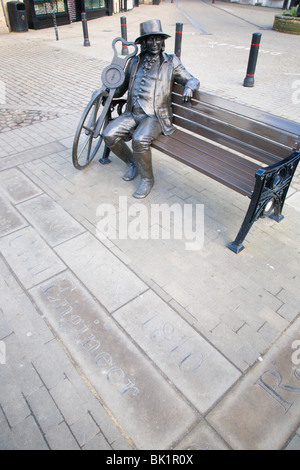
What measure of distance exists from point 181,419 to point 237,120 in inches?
110

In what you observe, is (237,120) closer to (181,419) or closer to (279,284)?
(279,284)

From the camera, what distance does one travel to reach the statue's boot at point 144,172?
3738 millimetres

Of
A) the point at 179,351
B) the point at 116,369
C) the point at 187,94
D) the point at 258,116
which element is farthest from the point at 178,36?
the point at 116,369

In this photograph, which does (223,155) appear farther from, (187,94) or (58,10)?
(58,10)

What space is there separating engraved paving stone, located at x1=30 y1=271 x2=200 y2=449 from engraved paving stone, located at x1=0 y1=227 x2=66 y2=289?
0.15 m

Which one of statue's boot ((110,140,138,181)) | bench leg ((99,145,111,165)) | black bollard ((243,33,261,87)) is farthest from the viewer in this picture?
black bollard ((243,33,261,87))

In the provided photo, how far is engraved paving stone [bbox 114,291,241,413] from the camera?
2170 mm

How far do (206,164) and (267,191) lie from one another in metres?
0.75

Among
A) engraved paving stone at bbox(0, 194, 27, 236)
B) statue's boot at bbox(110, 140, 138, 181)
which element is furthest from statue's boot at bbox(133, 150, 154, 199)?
engraved paving stone at bbox(0, 194, 27, 236)

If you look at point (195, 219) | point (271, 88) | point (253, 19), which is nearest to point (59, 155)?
point (195, 219)

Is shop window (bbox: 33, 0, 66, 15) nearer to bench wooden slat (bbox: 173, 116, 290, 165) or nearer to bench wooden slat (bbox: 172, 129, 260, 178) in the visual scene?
bench wooden slat (bbox: 173, 116, 290, 165)

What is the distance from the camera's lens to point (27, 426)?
6.47 ft

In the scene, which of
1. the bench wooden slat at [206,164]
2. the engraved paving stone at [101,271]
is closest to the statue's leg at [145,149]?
the bench wooden slat at [206,164]

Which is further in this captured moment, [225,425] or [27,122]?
[27,122]
